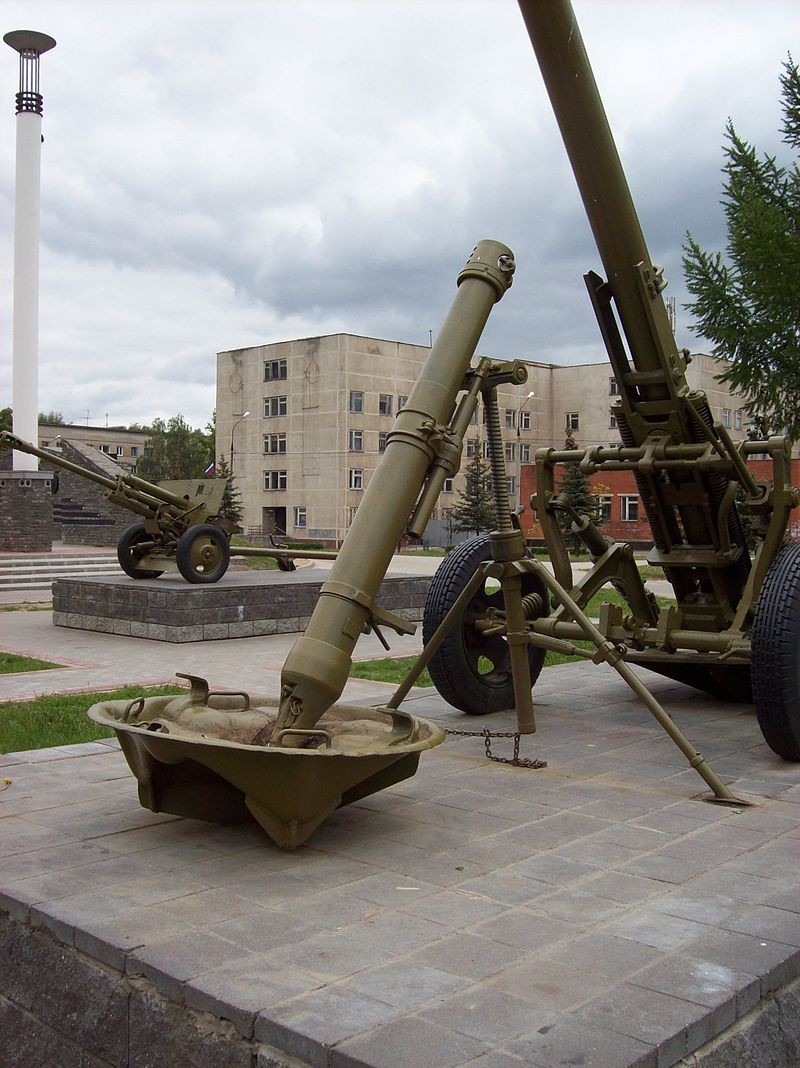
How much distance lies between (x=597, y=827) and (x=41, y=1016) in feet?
7.01

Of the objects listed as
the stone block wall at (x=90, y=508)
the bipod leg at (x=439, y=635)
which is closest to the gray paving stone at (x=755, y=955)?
the bipod leg at (x=439, y=635)

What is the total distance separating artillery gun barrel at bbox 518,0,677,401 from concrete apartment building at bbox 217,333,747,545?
3551 centimetres

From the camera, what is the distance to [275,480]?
46.5m

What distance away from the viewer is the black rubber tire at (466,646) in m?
6.30

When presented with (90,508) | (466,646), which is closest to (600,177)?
(466,646)

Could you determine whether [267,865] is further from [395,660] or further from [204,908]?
[395,660]

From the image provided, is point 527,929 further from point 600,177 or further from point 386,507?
point 600,177

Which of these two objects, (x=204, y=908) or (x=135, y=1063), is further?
(x=204, y=908)

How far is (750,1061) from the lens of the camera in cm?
282

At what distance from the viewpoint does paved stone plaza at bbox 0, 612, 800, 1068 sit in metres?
2.65

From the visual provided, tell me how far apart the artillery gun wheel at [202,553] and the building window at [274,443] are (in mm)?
33244

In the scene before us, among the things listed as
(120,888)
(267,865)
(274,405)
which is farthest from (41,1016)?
(274,405)

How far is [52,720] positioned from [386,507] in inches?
132

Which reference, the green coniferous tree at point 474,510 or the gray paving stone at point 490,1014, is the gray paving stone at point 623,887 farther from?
the green coniferous tree at point 474,510
